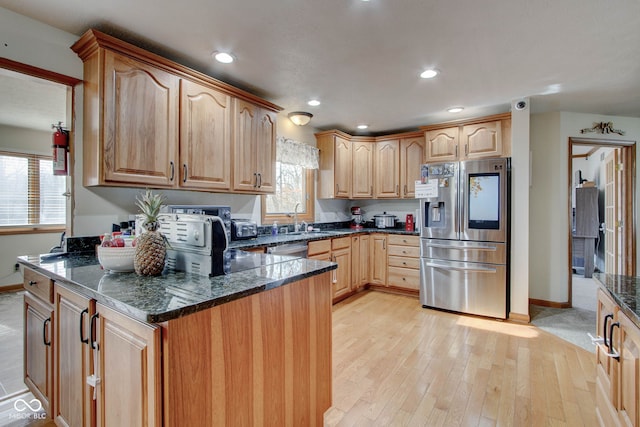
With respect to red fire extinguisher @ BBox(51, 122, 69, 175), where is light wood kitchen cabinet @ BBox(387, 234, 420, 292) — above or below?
Result: below

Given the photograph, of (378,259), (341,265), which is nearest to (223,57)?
(341,265)

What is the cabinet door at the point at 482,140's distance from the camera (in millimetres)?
3521

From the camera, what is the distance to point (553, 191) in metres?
3.70

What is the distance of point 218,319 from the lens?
108cm

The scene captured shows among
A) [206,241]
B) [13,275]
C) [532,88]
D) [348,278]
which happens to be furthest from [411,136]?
[13,275]

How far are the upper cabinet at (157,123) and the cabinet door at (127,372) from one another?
1.20 m

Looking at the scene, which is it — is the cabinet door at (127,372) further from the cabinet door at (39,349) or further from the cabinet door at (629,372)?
the cabinet door at (629,372)

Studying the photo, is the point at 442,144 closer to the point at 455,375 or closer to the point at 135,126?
the point at 455,375

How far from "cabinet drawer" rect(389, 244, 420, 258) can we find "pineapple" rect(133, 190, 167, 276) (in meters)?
3.25

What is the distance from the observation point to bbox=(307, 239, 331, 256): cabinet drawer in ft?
10.9

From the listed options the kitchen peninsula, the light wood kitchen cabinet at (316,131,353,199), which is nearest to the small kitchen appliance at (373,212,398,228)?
the light wood kitchen cabinet at (316,131,353,199)

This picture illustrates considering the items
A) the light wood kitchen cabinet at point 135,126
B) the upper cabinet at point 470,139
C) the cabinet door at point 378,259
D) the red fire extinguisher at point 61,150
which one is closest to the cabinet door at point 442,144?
the upper cabinet at point 470,139

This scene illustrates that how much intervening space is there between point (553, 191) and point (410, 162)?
174 cm

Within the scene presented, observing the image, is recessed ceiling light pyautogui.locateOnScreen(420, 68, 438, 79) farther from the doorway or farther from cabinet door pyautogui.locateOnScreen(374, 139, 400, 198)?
the doorway
